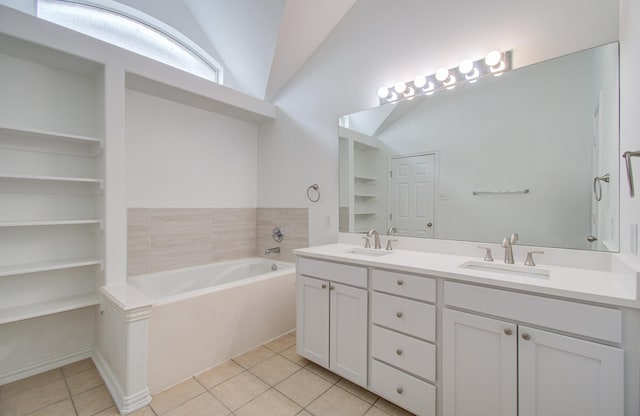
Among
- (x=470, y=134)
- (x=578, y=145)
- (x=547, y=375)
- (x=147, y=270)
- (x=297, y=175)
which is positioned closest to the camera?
(x=547, y=375)

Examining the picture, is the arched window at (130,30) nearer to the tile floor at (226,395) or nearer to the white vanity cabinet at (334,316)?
the white vanity cabinet at (334,316)

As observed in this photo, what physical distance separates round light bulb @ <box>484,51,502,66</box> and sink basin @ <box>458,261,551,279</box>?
4.21 ft

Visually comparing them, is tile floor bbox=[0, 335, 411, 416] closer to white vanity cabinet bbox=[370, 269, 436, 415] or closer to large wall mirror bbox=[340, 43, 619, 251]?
white vanity cabinet bbox=[370, 269, 436, 415]

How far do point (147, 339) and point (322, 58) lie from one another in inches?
110

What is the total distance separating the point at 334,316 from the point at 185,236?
6.23 feet

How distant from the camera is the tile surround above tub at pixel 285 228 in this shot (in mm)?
3055

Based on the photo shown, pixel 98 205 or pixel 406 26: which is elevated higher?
pixel 406 26

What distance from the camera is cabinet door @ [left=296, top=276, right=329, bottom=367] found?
1.91 metres

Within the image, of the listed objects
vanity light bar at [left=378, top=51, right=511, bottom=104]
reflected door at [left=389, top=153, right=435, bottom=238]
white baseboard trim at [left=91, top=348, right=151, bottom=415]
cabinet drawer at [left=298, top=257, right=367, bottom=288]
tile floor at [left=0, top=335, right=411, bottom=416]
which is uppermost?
vanity light bar at [left=378, top=51, right=511, bottom=104]

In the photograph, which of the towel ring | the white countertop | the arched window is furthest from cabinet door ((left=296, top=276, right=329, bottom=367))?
the arched window

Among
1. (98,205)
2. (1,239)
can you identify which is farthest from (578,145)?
(1,239)

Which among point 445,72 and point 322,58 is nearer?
point 445,72

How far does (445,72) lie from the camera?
6.57 ft

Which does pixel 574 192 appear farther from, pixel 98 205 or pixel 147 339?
pixel 98 205
